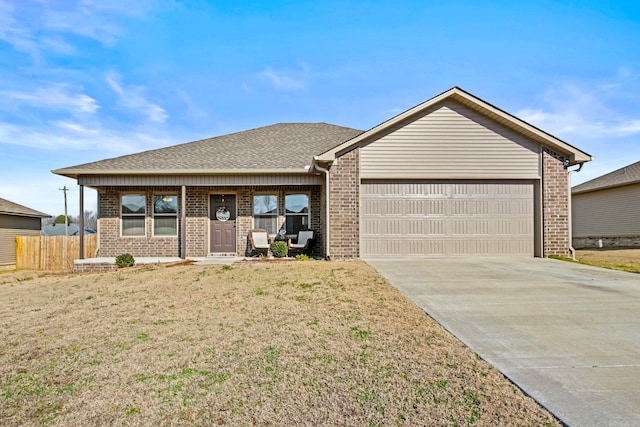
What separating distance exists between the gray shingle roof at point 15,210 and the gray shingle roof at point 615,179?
29204mm

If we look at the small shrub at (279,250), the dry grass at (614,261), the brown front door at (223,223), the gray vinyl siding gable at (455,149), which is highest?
the gray vinyl siding gable at (455,149)

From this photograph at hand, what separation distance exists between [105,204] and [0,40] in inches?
208

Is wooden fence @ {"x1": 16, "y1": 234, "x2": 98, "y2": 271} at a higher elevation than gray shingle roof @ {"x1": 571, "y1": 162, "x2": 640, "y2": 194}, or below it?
below


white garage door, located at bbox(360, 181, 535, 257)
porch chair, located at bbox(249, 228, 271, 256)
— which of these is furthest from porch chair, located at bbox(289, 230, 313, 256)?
white garage door, located at bbox(360, 181, 535, 257)

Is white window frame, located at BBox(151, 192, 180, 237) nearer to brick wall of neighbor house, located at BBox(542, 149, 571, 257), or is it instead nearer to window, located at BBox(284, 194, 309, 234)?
window, located at BBox(284, 194, 309, 234)

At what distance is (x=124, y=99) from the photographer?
15.3m

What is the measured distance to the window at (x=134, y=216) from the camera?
13.1 metres

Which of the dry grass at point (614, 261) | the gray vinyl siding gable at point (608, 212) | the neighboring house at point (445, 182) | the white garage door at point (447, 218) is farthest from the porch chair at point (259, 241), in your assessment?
the gray vinyl siding gable at point (608, 212)

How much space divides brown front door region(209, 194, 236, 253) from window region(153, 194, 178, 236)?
1.24 m

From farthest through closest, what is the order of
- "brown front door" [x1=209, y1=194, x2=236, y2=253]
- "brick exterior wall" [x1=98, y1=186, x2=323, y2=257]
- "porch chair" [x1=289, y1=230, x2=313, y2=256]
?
"brown front door" [x1=209, y1=194, x2=236, y2=253]
"brick exterior wall" [x1=98, y1=186, x2=323, y2=257]
"porch chair" [x1=289, y1=230, x2=313, y2=256]

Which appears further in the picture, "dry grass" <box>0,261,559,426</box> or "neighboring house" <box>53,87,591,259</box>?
"neighboring house" <box>53,87,591,259</box>

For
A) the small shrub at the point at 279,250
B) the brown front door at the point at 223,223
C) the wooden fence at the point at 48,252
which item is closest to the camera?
the small shrub at the point at 279,250

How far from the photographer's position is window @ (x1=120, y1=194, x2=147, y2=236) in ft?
43.1

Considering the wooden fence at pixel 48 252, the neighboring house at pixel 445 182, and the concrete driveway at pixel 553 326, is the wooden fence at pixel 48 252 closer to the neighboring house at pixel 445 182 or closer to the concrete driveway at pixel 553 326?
the neighboring house at pixel 445 182
